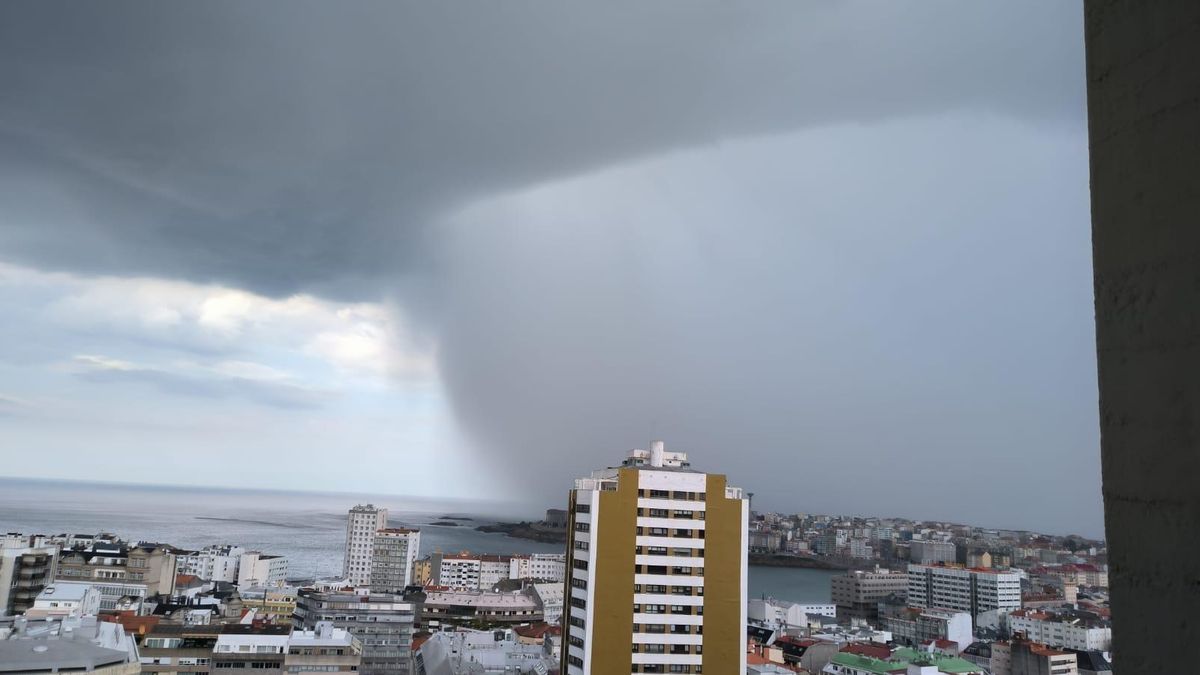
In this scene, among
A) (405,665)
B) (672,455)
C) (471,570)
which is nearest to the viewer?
(672,455)

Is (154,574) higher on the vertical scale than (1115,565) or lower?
lower

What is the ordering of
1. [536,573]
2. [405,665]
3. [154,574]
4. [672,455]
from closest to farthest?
[672,455] → [405,665] → [154,574] → [536,573]

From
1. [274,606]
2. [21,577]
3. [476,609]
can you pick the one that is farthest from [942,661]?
[21,577]

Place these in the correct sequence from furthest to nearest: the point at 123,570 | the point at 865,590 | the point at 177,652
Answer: the point at 865,590
the point at 123,570
the point at 177,652

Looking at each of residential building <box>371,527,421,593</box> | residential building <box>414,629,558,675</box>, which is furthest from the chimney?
residential building <box>371,527,421,593</box>

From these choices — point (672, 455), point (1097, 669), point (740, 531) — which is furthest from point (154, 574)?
point (1097, 669)

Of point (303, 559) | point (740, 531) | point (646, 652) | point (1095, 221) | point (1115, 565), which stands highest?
point (1095, 221)

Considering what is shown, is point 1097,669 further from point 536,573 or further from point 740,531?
point 536,573

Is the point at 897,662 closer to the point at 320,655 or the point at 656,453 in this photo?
the point at 656,453
